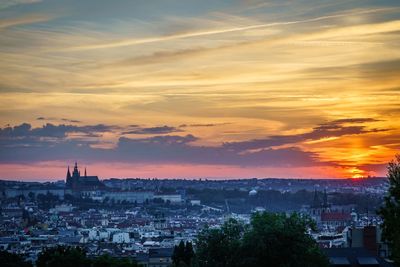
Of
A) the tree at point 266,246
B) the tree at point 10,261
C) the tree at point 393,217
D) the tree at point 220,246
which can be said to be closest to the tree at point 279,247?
the tree at point 266,246

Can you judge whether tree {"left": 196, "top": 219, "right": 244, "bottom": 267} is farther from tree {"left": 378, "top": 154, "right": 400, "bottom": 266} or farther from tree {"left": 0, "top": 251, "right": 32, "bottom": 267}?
tree {"left": 0, "top": 251, "right": 32, "bottom": 267}

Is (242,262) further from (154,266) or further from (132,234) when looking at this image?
(132,234)

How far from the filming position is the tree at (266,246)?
133 ft

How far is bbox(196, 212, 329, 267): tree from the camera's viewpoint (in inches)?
1591

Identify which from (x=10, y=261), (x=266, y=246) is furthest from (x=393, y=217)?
(x=10, y=261)

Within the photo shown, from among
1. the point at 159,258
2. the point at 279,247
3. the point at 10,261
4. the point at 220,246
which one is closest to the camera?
the point at 279,247

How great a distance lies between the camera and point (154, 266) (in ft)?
319

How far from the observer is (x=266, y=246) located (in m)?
40.8

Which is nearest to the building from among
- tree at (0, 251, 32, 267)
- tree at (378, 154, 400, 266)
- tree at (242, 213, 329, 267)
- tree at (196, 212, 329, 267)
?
tree at (0, 251, 32, 267)

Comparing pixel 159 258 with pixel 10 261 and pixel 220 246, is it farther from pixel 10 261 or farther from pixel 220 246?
pixel 220 246

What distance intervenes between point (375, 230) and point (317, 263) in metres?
8.65

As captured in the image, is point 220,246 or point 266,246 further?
point 220,246

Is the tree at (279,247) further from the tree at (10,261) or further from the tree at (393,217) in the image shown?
the tree at (10,261)

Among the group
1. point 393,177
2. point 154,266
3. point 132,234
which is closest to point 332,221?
point 132,234
